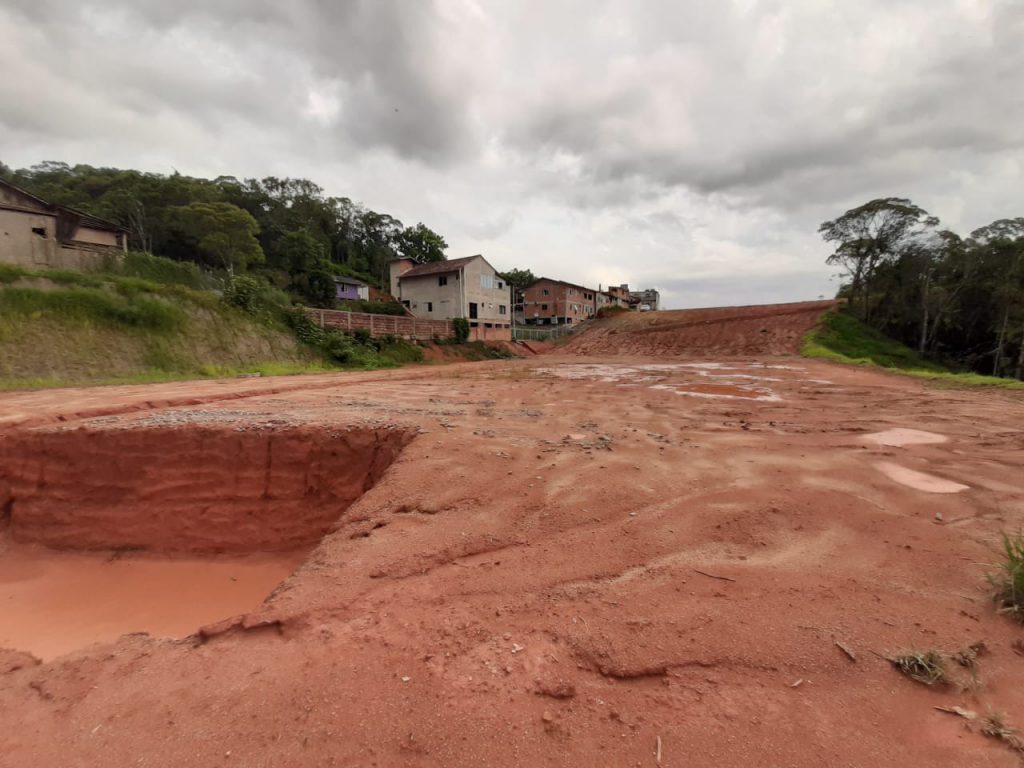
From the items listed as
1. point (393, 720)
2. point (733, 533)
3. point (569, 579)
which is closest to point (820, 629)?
point (733, 533)

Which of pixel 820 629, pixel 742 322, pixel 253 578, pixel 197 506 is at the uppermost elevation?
pixel 742 322

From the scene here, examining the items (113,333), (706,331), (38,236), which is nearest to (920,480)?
(113,333)

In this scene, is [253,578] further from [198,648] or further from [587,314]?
[587,314]

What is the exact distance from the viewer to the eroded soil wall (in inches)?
252

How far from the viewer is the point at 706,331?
39.0m

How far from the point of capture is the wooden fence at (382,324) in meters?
26.8

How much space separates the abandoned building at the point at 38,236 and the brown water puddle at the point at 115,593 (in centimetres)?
2059

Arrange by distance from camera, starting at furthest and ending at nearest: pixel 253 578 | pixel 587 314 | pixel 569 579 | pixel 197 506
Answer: pixel 587 314
pixel 197 506
pixel 253 578
pixel 569 579

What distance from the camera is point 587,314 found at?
218 feet

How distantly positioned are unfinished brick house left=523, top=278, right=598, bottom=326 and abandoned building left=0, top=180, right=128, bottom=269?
155 feet

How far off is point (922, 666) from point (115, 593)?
841cm

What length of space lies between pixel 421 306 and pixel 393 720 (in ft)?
138

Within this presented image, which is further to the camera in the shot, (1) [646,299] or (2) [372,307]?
(1) [646,299]

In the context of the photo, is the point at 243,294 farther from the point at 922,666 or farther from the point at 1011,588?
the point at 1011,588
